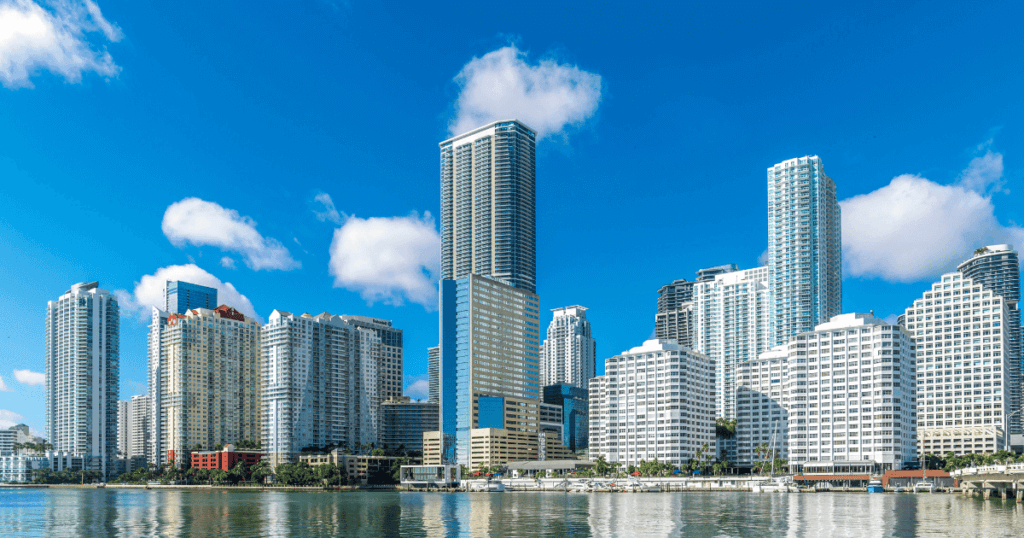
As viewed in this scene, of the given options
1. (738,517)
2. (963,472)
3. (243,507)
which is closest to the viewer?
(738,517)

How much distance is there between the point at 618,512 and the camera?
136 meters

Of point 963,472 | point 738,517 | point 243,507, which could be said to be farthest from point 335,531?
point 963,472

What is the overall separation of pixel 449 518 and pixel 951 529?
64843 millimetres

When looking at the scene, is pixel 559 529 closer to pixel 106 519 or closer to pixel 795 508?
pixel 795 508

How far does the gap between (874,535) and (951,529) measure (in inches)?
467

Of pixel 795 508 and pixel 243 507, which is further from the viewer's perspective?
pixel 243 507

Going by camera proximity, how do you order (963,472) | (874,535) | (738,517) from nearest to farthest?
1. (874,535)
2. (738,517)
3. (963,472)

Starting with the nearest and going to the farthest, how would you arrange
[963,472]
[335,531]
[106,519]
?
[335,531]
[106,519]
[963,472]

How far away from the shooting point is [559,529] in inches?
4154

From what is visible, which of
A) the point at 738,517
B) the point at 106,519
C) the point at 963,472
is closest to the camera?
the point at 738,517

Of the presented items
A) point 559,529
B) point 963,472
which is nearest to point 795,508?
point 559,529

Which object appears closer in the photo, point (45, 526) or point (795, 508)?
point (45, 526)

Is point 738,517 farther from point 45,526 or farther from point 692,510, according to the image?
point 45,526

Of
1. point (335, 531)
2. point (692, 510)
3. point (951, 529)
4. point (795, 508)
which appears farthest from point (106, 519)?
point (951, 529)
